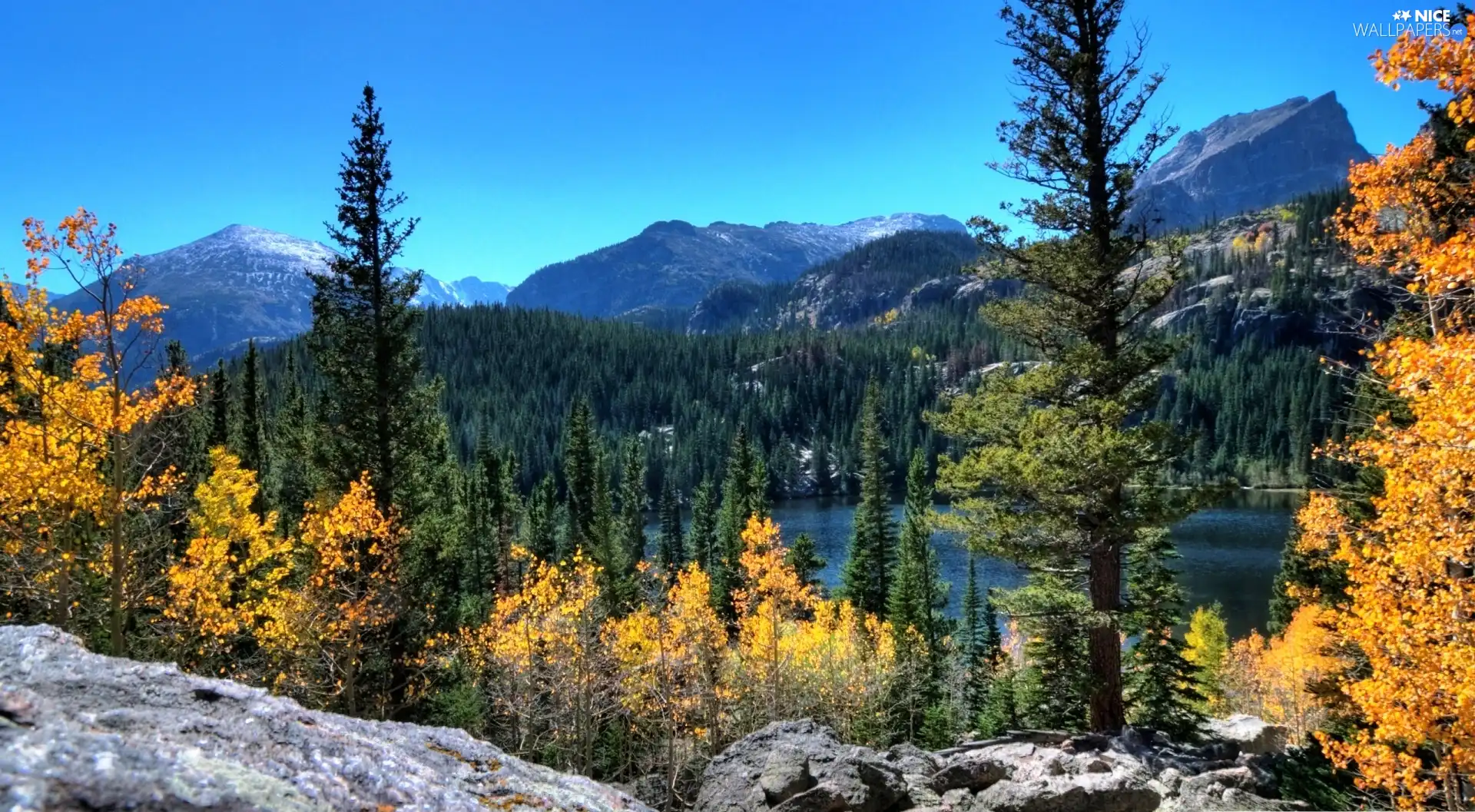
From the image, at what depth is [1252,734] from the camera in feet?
56.0

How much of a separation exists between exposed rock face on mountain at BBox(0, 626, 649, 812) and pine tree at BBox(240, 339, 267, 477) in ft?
116

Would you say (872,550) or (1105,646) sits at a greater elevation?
(1105,646)

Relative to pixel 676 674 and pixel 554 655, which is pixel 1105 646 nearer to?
pixel 676 674

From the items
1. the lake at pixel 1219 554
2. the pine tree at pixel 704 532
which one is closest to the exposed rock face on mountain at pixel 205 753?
the lake at pixel 1219 554

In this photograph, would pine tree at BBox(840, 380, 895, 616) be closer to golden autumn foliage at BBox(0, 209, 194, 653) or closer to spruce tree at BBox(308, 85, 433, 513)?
spruce tree at BBox(308, 85, 433, 513)

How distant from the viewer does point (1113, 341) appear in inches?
510

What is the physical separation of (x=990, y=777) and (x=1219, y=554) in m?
81.7

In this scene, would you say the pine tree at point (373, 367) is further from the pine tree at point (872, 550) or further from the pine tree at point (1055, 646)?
the pine tree at point (872, 550)

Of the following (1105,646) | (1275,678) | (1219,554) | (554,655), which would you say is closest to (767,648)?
(554,655)

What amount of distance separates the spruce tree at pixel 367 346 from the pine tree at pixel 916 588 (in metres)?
29.9

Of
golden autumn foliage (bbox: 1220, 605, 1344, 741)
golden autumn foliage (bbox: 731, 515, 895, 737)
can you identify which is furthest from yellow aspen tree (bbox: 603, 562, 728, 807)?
golden autumn foliage (bbox: 1220, 605, 1344, 741)

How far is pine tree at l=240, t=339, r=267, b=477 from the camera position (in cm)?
3388

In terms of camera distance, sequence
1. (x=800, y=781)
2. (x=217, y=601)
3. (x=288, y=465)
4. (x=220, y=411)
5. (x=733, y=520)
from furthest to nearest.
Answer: (x=733, y=520) < (x=288, y=465) < (x=220, y=411) < (x=217, y=601) < (x=800, y=781)

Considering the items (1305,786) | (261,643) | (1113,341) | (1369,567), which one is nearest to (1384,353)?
(1369,567)
